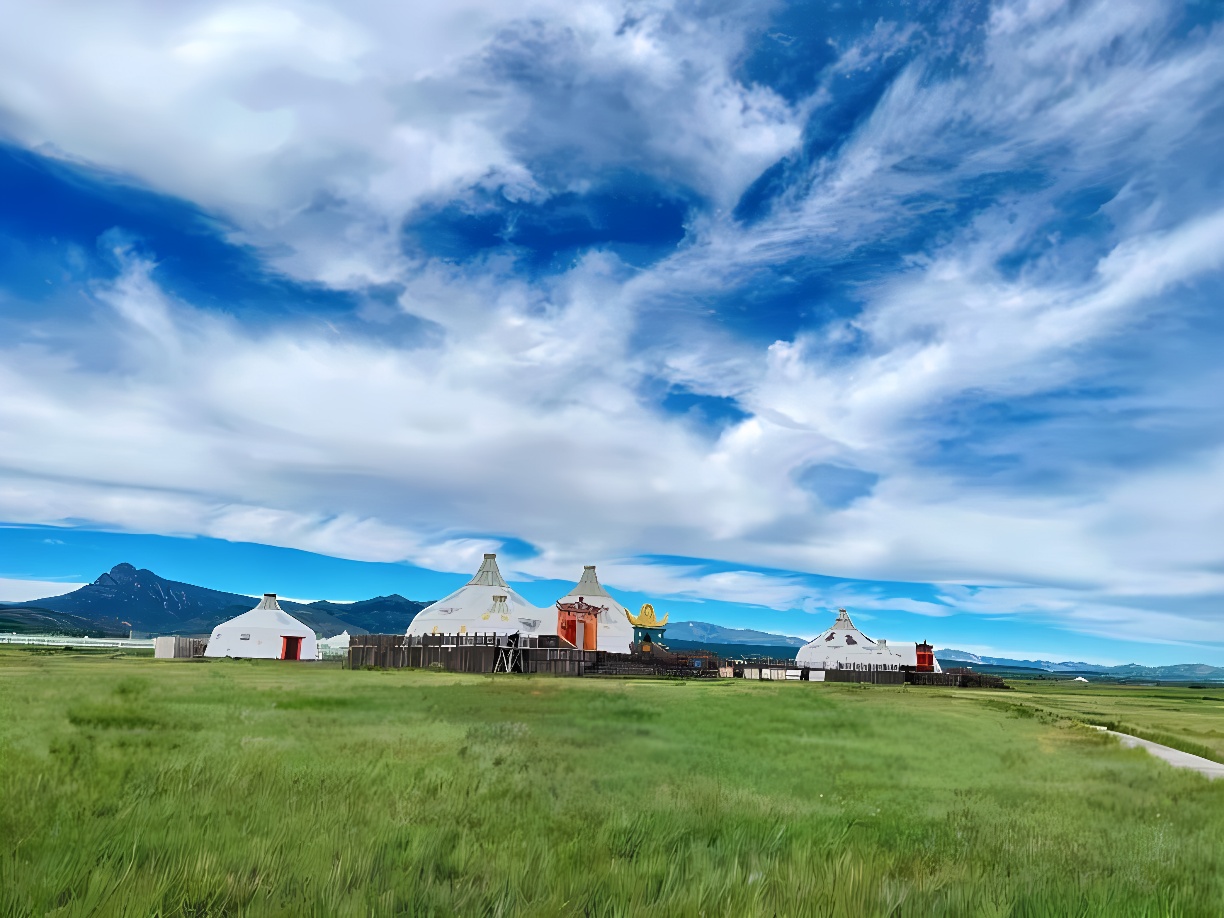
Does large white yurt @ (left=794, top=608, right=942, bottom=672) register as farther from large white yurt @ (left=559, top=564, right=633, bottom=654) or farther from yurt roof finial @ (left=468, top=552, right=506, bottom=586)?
yurt roof finial @ (left=468, top=552, right=506, bottom=586)

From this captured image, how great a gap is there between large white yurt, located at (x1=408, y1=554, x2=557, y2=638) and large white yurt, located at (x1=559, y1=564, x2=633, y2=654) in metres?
4.69

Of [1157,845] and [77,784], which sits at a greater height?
[77,784]

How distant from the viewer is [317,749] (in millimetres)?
12414

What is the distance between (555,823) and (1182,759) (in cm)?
1996

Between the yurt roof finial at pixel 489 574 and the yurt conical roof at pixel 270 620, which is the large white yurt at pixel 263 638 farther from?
the yurt roof finial at pixel 489 574

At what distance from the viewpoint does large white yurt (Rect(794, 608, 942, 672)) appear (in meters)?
103

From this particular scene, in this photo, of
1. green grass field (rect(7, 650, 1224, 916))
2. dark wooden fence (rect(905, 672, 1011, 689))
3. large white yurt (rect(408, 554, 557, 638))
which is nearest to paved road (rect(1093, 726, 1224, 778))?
green grass field (rect(7, 650, 1224, 916))

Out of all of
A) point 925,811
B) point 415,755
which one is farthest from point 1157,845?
point 415,755

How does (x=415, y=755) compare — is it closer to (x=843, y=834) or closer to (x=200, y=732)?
(x=200, y=732)

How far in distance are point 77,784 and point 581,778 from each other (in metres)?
5.82

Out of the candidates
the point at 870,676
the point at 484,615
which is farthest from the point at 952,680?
the point at 484,615

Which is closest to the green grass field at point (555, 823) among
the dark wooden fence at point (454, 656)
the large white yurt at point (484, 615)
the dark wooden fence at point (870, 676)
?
the dark wooden fence at point (454, 656)

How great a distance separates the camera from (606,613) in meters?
96.8

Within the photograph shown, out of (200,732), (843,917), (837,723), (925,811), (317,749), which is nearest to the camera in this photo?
(843,917)
